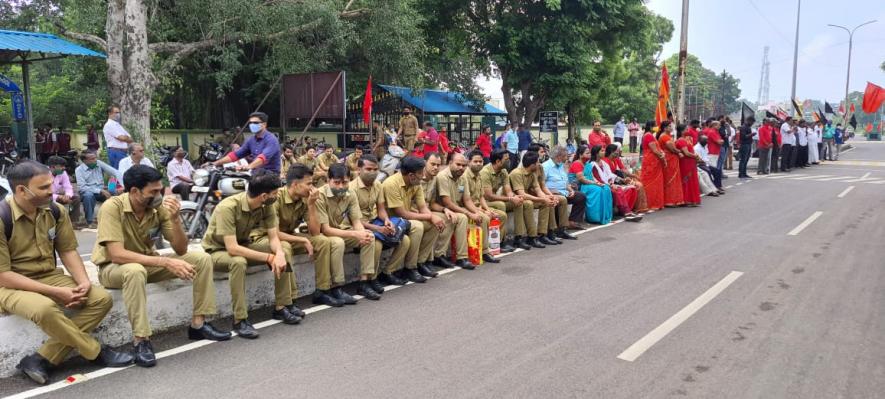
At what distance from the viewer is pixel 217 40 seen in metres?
16.8

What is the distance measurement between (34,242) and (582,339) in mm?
4194

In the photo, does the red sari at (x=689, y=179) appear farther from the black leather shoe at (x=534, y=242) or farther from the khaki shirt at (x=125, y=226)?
the khaki shirt at (x=125, y=226)

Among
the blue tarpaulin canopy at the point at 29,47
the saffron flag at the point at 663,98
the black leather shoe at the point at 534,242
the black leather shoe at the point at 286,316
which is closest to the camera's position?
the black leather shoe at the point at 286,316

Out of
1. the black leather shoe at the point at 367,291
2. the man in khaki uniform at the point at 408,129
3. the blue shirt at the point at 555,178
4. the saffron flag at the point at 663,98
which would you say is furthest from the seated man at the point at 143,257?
the saffron flag at the point at 663,98

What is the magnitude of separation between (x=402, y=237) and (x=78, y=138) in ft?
67.8

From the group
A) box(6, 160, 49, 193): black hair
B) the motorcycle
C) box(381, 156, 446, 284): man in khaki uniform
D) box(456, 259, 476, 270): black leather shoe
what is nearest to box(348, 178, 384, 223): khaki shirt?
box(381, 156, 446, 284): man in khaki uniform

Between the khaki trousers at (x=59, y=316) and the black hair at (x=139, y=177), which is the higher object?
the black hair at (x=139, y=177)

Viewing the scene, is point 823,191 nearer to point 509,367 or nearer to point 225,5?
point 509,367

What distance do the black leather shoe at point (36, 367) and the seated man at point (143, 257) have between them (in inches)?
22.3

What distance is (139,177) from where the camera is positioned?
4773mm

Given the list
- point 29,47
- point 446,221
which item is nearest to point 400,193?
point 446,221

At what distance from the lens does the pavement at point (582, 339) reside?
4242mm

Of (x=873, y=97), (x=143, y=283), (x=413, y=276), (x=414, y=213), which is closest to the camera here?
(x=143, y=283)

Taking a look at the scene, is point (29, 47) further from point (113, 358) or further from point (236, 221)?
point (113, 358)
